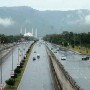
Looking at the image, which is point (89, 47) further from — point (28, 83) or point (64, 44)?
point (28, 83)

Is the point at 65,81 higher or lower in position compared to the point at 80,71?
higher

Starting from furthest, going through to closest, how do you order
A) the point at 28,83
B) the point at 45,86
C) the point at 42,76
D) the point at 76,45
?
1. the point at 76,45
2. the point at 42,76
3. the point at 28,83
4. the point at 45,86

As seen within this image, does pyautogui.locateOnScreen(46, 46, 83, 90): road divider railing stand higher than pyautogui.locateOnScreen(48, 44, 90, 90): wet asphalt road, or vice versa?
pyautogui.locateOnScreen(46, 46, 83, 90): road divider railing

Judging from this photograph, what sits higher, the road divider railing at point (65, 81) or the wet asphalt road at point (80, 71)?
the road divider railing at point (65, 81)

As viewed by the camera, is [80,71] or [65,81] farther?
[80,71]

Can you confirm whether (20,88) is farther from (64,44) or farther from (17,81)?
(64,44)

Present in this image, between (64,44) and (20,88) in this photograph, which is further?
(64,44)

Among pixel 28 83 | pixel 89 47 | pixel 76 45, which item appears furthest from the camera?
pixel 76 45

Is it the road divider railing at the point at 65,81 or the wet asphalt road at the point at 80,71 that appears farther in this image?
the wet asphalt road at the point at 80,71

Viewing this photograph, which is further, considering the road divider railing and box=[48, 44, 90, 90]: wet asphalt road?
box=[48, 44, 90, 90]: wet asphalt road

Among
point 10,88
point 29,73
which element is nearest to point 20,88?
point 10,88
